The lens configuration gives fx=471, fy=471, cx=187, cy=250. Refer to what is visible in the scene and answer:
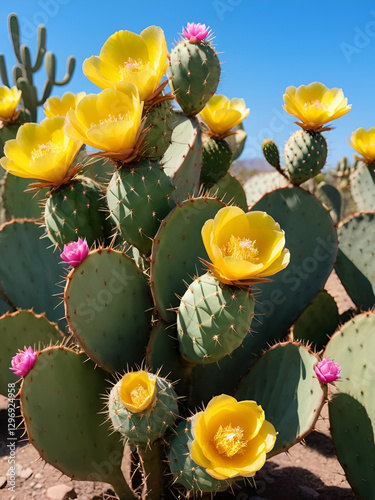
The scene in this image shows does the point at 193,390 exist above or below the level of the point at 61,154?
below

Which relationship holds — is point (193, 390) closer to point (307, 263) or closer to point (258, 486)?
point (258, 486)

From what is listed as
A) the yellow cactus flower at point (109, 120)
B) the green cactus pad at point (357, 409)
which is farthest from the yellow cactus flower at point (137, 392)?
the green cactus pad at point (357, 409)

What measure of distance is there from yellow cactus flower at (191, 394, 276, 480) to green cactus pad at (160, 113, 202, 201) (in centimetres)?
77

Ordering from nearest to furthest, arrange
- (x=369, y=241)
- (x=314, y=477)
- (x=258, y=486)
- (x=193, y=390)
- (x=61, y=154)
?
1. (x=61, y=154)
2. (x=193, y=390)
3. (x=258, y=486)
4. (x=314, y=477)
5. (x=369, y=241)

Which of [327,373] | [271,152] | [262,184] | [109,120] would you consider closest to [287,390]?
[327,373]

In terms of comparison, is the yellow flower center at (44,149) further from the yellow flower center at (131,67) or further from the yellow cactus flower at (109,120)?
the yellow flower center at (131,67)

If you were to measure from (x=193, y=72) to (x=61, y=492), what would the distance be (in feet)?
5.35

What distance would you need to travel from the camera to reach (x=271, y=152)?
8.14ft

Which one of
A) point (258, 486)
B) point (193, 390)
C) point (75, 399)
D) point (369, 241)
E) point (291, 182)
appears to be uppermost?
point (291, 182)

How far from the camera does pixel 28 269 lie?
2141 mm

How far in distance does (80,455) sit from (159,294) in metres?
0.59

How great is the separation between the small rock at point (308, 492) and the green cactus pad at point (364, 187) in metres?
1.69

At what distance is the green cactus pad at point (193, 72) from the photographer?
168cm

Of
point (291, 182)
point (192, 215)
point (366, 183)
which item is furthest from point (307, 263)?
point (366, 183)
